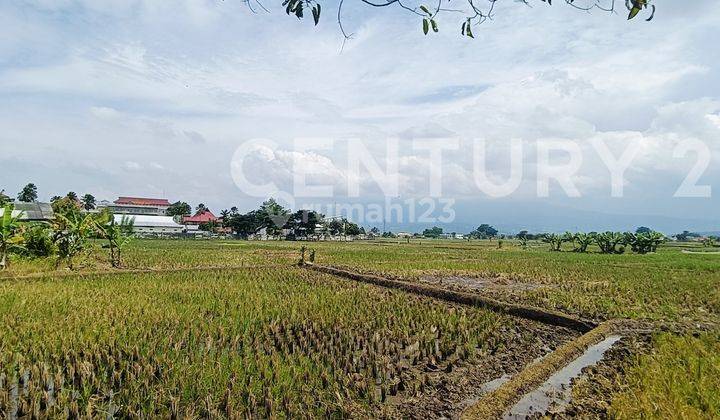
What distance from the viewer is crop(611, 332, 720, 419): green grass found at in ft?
10.4

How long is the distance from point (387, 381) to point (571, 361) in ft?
7.43

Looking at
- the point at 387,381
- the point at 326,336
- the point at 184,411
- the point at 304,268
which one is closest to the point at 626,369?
the point at 387,381

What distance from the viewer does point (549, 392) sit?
3.82 meters

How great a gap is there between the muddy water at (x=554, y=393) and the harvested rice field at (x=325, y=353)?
54mm

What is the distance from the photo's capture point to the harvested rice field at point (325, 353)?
3.34 metres

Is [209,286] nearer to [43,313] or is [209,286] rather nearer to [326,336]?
[43,313]

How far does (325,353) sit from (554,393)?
2321mm

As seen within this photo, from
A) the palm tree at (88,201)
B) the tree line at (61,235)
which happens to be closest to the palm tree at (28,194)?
the palm tree at (88,201)

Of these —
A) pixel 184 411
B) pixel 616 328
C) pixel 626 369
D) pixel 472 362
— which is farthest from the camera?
pixel 616 328

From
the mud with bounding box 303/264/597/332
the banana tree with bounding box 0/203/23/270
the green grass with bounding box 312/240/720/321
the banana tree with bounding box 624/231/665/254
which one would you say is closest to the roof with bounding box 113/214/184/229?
the banana tree with bounding box 0/203/23/270

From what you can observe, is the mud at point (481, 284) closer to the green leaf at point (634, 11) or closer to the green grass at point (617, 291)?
the green grass at point (617, 291)

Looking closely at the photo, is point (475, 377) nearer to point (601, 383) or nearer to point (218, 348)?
point (601, 383)

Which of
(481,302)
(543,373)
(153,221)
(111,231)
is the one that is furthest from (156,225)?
(543,373)

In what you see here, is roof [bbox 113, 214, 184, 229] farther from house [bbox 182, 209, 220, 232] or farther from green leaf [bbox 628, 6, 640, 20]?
green leaf [bbox 628, 6, 640, 20]
